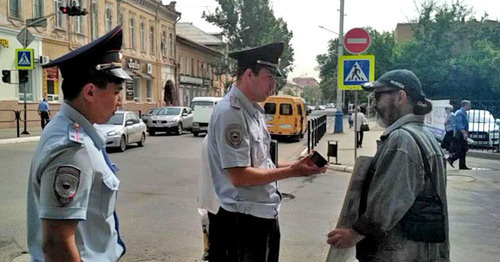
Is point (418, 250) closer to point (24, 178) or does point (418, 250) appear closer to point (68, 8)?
point (24, 178)

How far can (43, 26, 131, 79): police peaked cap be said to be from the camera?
5.89 ft

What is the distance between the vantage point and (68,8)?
17.0m

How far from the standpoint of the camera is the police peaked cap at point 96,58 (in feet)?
5.89

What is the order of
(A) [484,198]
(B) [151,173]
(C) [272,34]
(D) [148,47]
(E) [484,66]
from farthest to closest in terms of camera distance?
(C) [272,34]
(D) [148,47]
(E) [484,66]
(B) [151,173]
(A) [484,198]

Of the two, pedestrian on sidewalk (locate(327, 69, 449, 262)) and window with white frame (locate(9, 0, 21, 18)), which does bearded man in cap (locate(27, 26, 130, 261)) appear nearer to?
pedestrian on sidewalk (locate(327, 69, 449, 262))

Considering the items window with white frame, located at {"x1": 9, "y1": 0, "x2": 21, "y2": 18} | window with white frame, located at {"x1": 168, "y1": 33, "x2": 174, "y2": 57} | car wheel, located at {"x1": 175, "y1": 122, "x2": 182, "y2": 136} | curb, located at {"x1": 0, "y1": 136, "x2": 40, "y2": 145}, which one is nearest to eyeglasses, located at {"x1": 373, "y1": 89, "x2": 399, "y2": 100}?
curb, located at {"x1": 0, "y1": 136, "x2": 40, "y2": 145}

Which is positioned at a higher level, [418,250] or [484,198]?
[418,250]

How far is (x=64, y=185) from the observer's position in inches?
63.6

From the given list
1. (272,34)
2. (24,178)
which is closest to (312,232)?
(24,178)

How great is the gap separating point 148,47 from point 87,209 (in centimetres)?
4066

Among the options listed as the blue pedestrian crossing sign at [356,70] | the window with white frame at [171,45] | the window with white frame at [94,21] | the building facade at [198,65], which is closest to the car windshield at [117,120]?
the blue pedestrian crossing sign at [356,70]

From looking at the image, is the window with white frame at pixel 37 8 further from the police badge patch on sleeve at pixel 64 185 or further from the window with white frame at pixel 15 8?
the police badge patch on sleeve at pixel 64 185

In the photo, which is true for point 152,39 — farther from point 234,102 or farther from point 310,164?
point 310,164

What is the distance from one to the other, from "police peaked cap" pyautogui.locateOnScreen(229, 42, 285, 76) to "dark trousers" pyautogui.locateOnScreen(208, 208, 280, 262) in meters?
0.92
